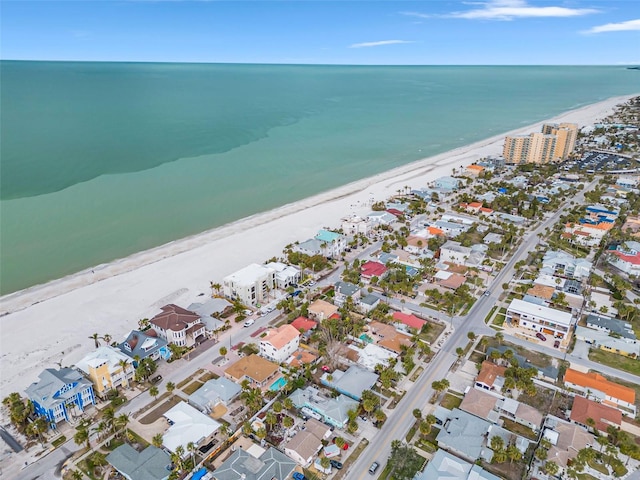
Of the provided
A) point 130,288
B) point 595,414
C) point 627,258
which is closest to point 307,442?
point 595,414

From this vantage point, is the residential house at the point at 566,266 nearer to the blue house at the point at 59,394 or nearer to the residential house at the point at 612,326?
the residential house at the point at 612,326

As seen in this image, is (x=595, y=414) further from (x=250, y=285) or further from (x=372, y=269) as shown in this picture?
(x=250, y=285)

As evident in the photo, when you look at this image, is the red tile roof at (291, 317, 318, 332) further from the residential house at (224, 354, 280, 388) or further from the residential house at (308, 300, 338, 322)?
the residential house at (224, 354, 280, 388)

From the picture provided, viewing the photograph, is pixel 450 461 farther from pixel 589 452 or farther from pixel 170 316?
pixel 170 316

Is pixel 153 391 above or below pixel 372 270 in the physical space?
below

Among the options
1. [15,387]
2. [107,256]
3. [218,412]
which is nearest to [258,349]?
[218,412]

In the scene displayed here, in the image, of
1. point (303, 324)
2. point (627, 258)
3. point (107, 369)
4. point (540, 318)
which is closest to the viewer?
point (107, 369)

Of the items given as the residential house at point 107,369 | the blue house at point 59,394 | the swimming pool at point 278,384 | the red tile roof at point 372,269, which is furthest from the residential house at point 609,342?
the blue house at point 59,394

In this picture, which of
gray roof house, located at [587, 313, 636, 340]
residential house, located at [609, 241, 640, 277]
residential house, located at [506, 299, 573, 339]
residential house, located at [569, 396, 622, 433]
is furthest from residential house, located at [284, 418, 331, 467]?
residential house, located at [609, 241, 640, 277]
